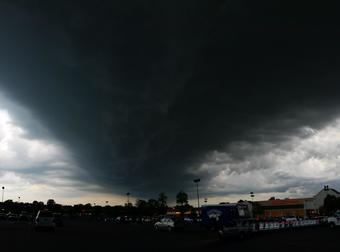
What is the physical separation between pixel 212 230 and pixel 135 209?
150114 millimetres

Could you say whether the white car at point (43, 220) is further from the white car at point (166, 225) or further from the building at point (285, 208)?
the building at point (285, 208)

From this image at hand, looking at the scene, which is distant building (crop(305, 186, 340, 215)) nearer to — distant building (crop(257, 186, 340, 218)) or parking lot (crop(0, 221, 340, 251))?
distant building (crop(257, 186, 340, 218))

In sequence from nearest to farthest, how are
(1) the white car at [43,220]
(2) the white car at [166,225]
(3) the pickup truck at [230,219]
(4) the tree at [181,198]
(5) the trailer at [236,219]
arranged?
(3) the pickup truck at [230,219], (5) the trailer at [236,219], (1) the white car at [43,220], (2) the white car at [166,225], (4) the tree at [181,198]

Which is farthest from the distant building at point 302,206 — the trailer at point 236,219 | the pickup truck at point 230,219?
the pickup truck at point 230,219

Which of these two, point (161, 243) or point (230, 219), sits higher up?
point (230, 219)

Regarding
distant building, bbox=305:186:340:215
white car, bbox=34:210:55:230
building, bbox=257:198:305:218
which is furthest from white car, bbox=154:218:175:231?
distant building, bbox=305:186:340:215

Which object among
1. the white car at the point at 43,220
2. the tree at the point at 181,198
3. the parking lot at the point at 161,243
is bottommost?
the parking lot at the point at 161,243

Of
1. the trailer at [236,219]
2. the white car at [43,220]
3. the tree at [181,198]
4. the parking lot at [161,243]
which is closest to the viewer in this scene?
the parking lot at [161,243]

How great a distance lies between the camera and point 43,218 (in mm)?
41500

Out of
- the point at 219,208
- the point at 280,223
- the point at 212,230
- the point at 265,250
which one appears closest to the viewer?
the point at 265,250

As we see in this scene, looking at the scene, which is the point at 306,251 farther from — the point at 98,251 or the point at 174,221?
the point at 174,221

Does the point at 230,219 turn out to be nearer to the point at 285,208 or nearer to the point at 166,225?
the point at 166,225

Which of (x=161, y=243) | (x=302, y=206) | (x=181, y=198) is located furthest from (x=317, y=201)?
(x=161, y=243)

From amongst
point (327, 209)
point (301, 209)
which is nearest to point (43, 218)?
point (327, 209)
